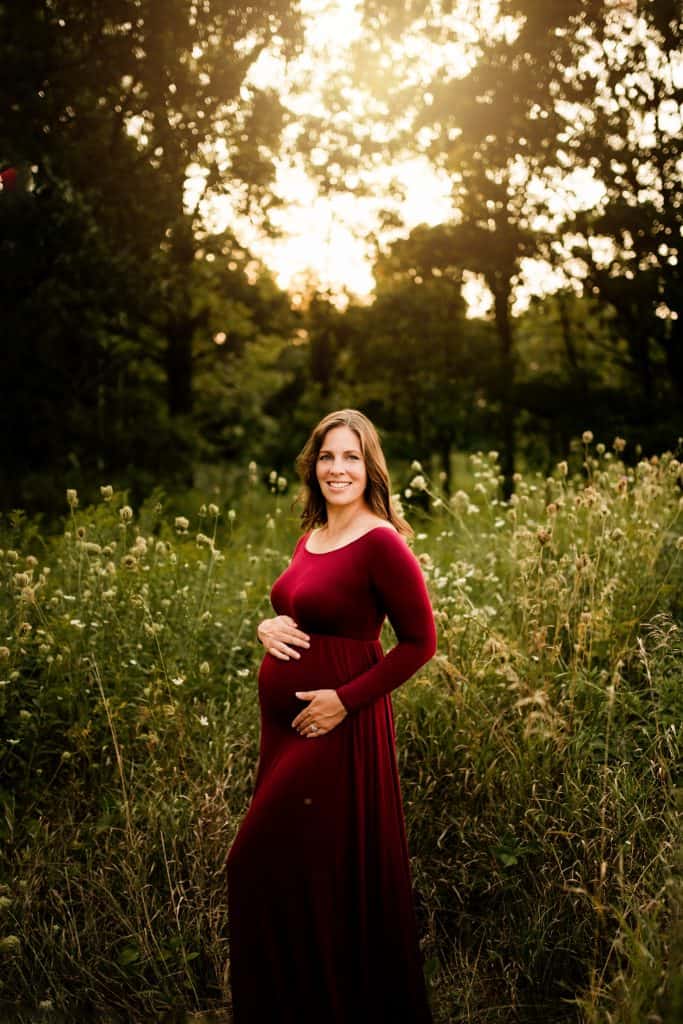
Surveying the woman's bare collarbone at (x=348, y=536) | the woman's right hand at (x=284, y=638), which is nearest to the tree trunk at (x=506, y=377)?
the woman's bare collarbone at (x=348, y=536)

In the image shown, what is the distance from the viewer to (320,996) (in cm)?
290

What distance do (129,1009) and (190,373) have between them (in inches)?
594

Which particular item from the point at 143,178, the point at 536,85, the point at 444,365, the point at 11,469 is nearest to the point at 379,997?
the point at 11,469

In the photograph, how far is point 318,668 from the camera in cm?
303

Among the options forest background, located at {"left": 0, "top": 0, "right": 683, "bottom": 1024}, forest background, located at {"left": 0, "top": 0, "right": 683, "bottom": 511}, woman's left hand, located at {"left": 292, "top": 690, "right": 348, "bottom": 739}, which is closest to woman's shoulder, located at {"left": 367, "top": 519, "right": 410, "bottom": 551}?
woman's left hand, located at {"left": 292, "top": 690, "right": 348, "bottom": 739}

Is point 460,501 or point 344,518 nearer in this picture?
point 344,518

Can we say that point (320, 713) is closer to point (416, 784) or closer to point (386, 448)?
point (416, 784)

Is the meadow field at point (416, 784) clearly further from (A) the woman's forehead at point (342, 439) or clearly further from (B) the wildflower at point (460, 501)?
(A) the woman's forehead at point (342, 439)

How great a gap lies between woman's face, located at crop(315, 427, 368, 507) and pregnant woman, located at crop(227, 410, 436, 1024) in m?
0.15

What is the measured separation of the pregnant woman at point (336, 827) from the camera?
2914 mm

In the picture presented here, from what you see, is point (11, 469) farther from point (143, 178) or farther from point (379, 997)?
point (379, 997)

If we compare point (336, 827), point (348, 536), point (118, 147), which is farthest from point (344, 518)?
point (118, 147)

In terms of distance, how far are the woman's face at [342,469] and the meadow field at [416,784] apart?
3.62 ft

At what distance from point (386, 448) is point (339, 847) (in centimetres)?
1656
